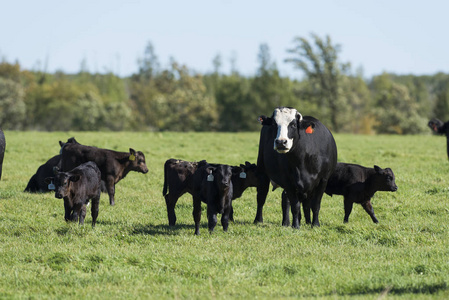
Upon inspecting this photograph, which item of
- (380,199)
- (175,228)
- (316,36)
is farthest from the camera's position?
(316,36)

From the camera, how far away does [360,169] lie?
12492 mm

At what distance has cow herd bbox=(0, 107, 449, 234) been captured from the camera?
34.1ft

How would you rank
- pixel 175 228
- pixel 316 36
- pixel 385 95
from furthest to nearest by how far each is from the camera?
pixel 385 95
pixel 316 36
pixel 175 228

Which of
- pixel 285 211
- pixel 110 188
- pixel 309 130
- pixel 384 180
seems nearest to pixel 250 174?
pixel 285 211

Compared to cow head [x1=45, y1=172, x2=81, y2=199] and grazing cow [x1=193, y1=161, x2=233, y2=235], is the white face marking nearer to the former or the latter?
grazing cow [x1=193, y1=161, x2=233, y2=235]

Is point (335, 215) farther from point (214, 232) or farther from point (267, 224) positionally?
point (214, 232)

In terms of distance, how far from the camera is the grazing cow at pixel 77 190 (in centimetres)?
1061

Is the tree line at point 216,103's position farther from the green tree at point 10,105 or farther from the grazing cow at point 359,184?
the grazing cow at point 359,184

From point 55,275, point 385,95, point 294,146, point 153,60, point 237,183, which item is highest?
point 153,60

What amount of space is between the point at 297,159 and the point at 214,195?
5.54 feet

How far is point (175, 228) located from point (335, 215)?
3740mm

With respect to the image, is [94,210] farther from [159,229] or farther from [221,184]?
[221,184]

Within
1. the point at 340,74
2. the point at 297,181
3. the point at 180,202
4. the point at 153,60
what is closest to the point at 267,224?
the point at 297,181

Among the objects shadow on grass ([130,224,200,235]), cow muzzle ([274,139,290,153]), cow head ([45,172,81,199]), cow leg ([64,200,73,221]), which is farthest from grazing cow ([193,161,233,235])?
cow leg ([64,200,73,221])
